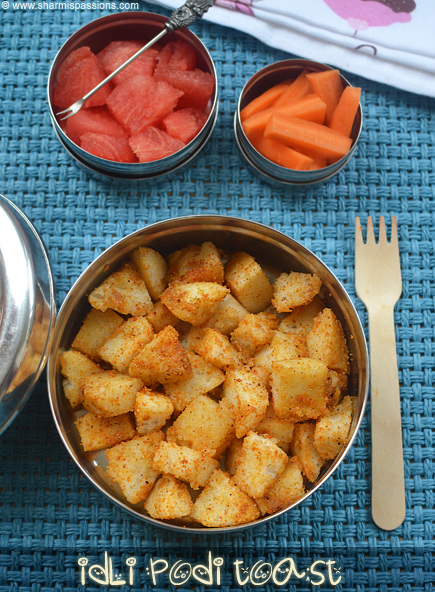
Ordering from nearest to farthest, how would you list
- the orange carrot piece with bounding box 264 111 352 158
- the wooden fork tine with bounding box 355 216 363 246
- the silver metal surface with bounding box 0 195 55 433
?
the silver metal surface with bounding box 0 195 55 433, the orange carrot piece with bounding box 264 111 352 158, the wooden fork tine with bounding box 355 216 363 246

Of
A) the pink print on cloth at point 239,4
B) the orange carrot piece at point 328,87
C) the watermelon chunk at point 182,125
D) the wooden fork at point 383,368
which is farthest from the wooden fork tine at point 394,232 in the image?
the pink print on cloth at point 239,4

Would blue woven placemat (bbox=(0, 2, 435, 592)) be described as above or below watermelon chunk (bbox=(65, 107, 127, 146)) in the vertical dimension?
below

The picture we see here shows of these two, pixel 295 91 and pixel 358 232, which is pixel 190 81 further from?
pixel 358 232

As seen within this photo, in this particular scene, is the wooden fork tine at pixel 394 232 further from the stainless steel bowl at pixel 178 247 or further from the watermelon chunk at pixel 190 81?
the watermelon chunk at pixel 190 81

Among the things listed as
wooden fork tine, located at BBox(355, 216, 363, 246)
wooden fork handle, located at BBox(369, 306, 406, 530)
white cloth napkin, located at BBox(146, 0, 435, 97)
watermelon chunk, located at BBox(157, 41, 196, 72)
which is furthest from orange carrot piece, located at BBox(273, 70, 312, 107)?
wooden fork handle, located at BBox(369, 306, 406, 530)

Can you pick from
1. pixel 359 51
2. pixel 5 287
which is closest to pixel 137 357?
pixel 5 287

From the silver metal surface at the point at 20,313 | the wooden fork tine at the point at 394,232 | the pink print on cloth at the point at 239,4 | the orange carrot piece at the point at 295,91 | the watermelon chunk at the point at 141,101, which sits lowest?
Result: the silver metal surface at the point at 20,313

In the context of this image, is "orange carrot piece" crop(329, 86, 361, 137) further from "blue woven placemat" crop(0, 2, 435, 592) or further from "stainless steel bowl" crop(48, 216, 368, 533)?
"stainless steel bowl" crop(48, 216, 368, 533)

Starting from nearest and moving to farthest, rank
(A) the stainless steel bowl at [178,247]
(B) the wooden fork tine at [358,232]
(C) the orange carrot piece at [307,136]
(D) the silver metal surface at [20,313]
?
1. (D) the silver metal surface at [20,313]
2. (A) the stainless steel bowl at [178,247]
3. (C) the orange carrot piece at [307,136]
4. (B) the wooden fork tine at [358,232]
